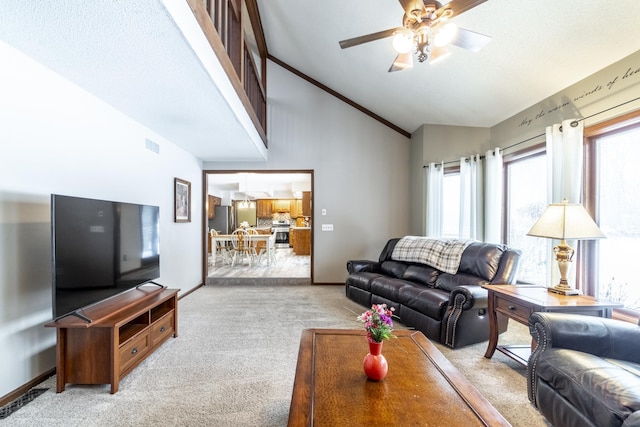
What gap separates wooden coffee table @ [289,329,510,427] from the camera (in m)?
1.07

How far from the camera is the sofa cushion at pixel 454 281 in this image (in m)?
2.90

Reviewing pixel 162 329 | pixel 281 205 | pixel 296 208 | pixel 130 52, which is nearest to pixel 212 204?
pixel 281 205

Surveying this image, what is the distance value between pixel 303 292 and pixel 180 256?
1.98 metres

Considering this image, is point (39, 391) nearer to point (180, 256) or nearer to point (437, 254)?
point (180, 256)

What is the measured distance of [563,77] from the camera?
264cm

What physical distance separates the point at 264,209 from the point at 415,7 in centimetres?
1049

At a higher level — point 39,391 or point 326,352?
point 326,352

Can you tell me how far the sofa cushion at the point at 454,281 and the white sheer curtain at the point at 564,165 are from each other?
629 millimetres

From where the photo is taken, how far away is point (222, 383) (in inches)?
78.7

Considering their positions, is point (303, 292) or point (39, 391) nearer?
point (39, 391)

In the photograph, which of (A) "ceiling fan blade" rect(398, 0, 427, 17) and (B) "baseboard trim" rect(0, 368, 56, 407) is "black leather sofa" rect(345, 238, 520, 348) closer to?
(A) "ceiling fan blade" rect(398, 0, 427, 17)

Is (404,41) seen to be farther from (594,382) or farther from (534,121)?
(594,382)

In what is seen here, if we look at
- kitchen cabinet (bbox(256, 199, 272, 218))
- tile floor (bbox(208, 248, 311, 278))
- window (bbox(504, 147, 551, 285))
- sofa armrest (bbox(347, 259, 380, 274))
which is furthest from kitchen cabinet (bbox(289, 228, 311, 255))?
window (bbox(504, 147, 551, 285))

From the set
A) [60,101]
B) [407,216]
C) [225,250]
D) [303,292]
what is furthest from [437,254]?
[225,250]
